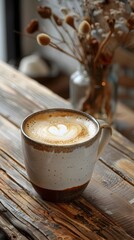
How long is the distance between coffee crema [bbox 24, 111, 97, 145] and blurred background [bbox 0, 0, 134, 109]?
1.62m

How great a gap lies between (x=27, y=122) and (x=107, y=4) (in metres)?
0.44

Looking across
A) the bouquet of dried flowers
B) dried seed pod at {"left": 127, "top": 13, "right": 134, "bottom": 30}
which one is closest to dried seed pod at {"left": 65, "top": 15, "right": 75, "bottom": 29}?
the bouquet of dried flowers

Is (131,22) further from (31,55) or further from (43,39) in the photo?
(31,55)

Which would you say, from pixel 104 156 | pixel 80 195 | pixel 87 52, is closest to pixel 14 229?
pixel 80 195

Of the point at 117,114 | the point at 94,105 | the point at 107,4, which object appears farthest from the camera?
the point at 117,114

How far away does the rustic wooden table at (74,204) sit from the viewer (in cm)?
88

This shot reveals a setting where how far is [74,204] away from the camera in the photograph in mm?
954

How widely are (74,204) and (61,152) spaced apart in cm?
14

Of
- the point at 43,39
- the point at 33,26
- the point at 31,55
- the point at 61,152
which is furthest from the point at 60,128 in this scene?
the point at 31,55

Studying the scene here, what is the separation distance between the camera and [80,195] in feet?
3.21

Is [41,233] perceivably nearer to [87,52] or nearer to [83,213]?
[83,213]

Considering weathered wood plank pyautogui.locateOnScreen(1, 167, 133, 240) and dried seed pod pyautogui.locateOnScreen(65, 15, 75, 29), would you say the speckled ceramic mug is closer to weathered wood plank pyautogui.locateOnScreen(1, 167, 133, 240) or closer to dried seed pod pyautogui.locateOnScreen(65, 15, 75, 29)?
weathered wood plank pyautogui.locateOnScreen(1, 167, 133, 240)

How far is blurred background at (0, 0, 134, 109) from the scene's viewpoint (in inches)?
105

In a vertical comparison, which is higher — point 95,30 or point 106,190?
point 95,30
